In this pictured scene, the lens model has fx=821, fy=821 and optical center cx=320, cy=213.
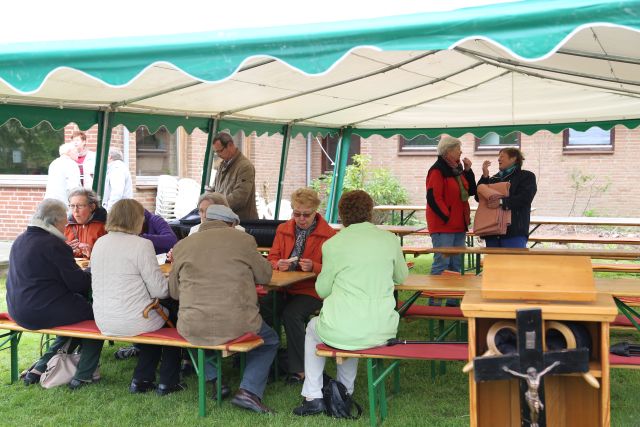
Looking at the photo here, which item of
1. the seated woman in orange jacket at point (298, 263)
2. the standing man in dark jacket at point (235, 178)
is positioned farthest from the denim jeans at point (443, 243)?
the seated woman in orange jacket at point (298, 263)

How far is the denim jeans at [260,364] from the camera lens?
16.9ft

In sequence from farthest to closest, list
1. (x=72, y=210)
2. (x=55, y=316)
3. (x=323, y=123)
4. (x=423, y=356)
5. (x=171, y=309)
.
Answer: (x=323, y=123) → (x=72, y=210) → (x=171, y=309) → (x=55, y=316) → (x=423, y=356)

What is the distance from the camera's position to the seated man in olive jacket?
16.0 ft

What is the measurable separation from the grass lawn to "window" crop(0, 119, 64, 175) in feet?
25.7

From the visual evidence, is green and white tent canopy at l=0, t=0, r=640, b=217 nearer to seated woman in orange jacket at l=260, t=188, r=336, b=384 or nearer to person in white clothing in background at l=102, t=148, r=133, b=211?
person in white clothing in background at l=102, t=148, r=133, b=211

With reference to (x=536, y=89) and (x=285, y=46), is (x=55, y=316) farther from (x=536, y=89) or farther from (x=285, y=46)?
(x=536, y=89)

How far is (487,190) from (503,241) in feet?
1.85

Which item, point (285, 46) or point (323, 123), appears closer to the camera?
point (285, 46)

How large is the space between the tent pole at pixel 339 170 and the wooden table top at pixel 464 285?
22.0 feet

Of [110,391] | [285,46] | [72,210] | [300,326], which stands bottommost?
[110,391]

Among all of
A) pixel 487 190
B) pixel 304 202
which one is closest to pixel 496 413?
pixel 304 202

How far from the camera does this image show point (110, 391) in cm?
561

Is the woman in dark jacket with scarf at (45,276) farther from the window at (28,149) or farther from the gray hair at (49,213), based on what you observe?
the window at (28,149)

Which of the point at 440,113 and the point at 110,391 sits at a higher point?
the point at 440,113
